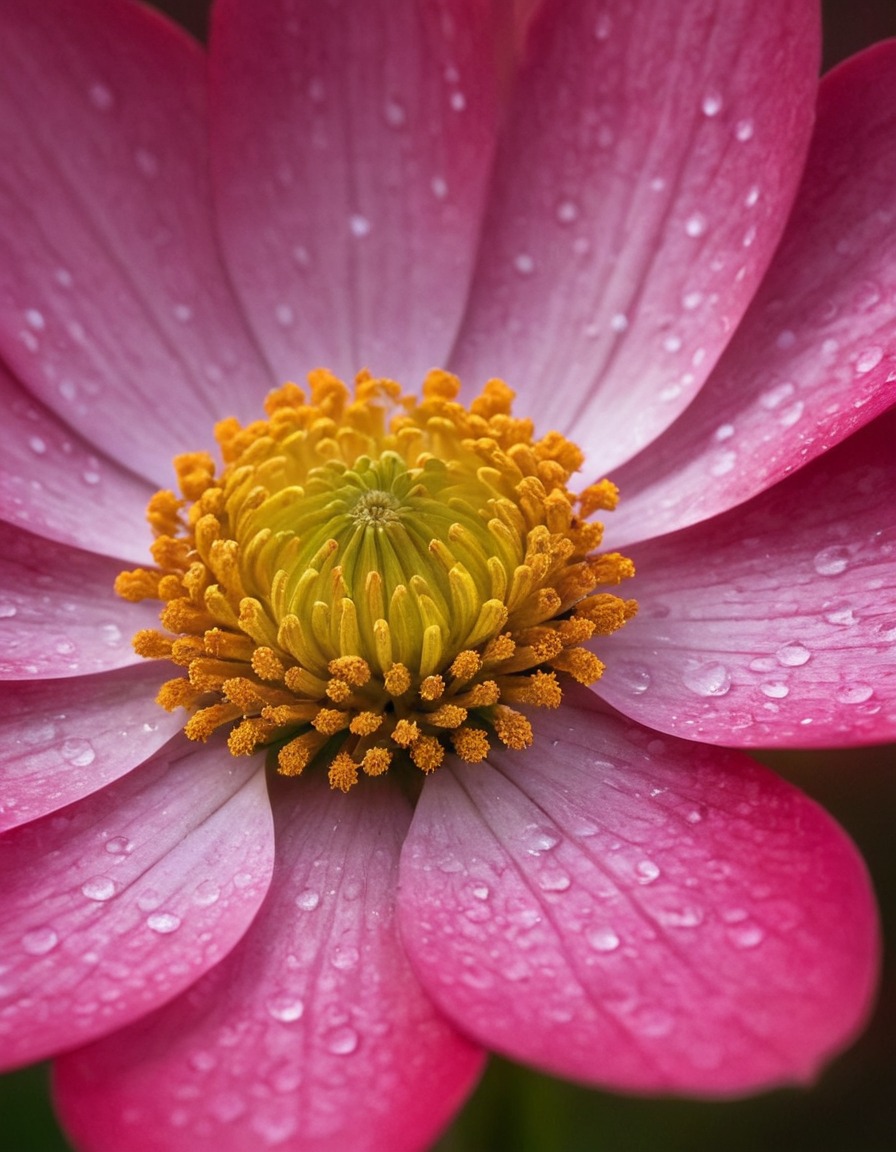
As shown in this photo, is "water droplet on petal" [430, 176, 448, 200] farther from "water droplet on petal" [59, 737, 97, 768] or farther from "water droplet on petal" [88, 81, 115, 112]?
"water droplet on petal" [59, 737, 97, 768]

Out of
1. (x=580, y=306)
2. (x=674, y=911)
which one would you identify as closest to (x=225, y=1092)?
(x=674, y=911)

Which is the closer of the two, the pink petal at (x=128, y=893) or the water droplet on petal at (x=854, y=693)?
the pink petal at (x=128, y=893)

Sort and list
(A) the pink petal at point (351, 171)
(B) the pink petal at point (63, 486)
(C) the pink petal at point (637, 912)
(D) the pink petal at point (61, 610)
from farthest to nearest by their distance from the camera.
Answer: (A) the pink petal at point (351, 171), (B) the pink petal at point (63, 486), (D) the pink petal at point (61, 610), (C) the pink petal at point (637, 912)

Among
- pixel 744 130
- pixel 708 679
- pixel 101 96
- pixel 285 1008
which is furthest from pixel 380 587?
pixel 101 96

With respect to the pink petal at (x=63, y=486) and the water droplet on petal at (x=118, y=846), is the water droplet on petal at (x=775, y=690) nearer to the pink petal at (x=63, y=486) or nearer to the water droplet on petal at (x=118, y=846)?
the water droplet on petal at (x=118, y=846)

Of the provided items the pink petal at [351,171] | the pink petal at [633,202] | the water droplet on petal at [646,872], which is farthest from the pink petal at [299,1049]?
the pink petal at [351,171]

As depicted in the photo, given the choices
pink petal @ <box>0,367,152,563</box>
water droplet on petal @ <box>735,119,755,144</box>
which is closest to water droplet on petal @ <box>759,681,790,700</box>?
water droplet on petal @ <box>735,119,755,144</box>
